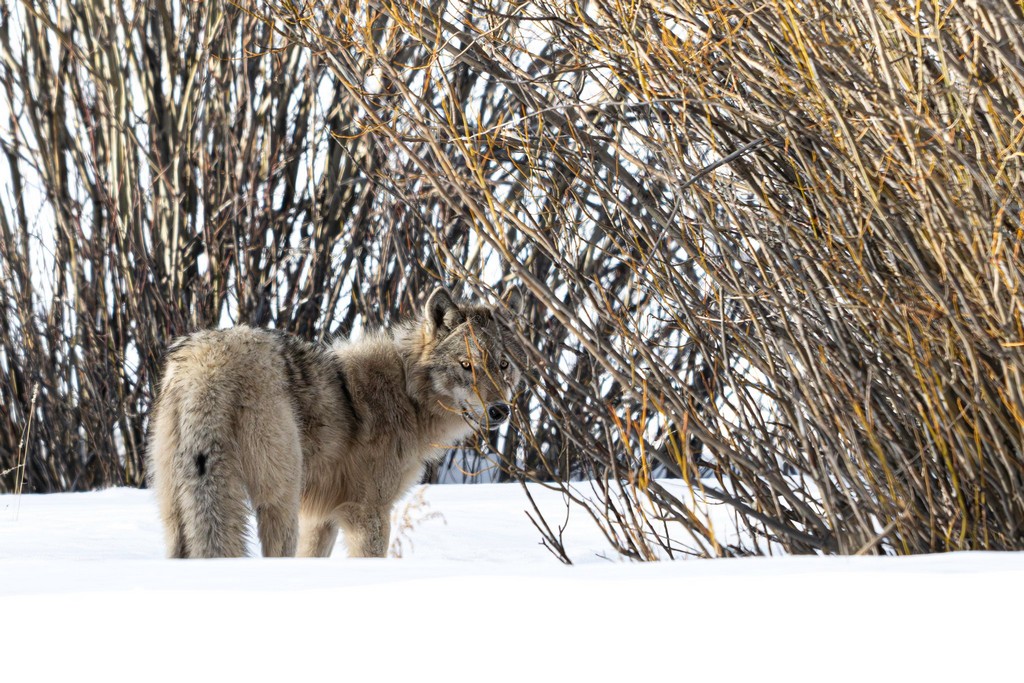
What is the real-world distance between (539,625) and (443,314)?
373 centimetres

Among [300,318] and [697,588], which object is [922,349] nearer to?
[697,588]

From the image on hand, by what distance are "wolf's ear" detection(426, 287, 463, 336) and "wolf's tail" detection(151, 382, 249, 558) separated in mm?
1506

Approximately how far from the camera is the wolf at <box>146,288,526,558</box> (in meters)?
4.08

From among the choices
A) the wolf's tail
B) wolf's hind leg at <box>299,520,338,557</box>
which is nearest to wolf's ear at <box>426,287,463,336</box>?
wolf's hind leg at <box>299,520,338,557</box>

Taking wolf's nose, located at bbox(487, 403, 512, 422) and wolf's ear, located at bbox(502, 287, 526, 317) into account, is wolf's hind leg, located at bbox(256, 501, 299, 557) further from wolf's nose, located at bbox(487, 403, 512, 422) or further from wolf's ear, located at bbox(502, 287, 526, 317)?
wolf's ear, located at bbox(502, 287, 526, 317)

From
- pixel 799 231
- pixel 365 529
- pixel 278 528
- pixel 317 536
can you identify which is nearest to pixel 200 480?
pixel 278 528

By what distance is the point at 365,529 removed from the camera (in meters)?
4.99

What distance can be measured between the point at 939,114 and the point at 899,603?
152cm

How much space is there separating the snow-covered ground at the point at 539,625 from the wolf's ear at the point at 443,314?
320 cm

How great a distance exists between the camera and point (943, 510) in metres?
2.88

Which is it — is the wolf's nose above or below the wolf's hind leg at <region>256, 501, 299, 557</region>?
above

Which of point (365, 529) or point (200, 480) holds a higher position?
point (200, 480)

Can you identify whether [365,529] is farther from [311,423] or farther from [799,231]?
[799,231]

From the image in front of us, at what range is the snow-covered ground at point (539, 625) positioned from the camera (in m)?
1.70
